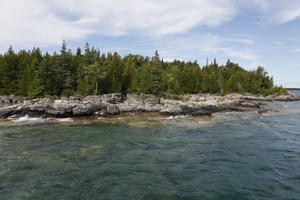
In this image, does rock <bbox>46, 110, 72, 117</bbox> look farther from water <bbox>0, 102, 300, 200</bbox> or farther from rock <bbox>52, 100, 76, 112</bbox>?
water <bbox>0, 102, 300, 200</bbox>

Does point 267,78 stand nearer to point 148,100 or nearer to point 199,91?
point 199,91

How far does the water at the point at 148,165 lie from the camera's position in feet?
45.7

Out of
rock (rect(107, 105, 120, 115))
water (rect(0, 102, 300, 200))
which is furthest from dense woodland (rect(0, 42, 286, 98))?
water (rect(0, 102, 300, 200))

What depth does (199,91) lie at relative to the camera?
349 ft

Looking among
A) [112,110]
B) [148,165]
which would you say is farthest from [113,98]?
[148,165]

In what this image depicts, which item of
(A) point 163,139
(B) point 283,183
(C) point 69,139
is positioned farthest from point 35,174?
(B) point 283,183

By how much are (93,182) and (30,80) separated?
55.3m

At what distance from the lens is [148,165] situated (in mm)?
18516

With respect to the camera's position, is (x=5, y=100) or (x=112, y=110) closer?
(x=112, y=110)

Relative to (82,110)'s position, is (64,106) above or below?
above

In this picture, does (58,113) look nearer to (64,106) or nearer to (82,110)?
(64,106)

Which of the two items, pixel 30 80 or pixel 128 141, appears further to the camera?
pixel 30 80

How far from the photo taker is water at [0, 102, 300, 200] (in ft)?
45.7

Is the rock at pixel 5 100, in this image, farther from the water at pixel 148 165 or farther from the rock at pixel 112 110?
the rock at pixel 112 110
